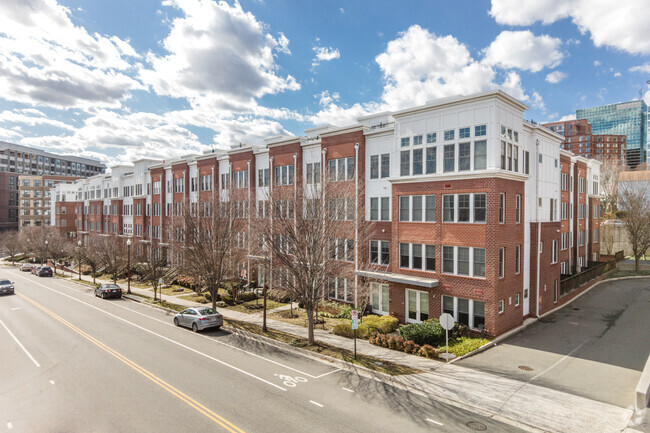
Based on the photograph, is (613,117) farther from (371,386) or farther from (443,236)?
(371,386)

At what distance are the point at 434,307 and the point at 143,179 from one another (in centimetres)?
5146

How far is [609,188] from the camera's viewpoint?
217ft

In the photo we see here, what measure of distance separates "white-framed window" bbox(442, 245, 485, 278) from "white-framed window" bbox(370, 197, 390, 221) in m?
5.70

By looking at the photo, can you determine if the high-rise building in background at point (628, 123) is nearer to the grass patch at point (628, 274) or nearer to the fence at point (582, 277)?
the grass patch at point (628, 274)

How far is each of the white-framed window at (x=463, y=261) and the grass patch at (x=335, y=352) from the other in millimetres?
7739

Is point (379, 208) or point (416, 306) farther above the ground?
point (379, 208)

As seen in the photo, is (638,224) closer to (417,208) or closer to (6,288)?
(417,208)

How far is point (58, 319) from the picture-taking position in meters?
26.4

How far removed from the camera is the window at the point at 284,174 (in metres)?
33.5

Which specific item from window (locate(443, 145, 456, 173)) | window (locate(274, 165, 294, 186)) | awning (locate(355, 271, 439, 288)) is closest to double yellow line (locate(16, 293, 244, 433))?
awning (locate(355, 271, 439, 288))

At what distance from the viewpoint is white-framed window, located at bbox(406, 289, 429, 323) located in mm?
22953

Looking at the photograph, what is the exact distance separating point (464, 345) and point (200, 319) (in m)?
16.4

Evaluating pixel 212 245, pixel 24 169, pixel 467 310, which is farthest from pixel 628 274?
pixel 24 169

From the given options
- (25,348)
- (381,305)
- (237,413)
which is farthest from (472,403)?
(25,348)
